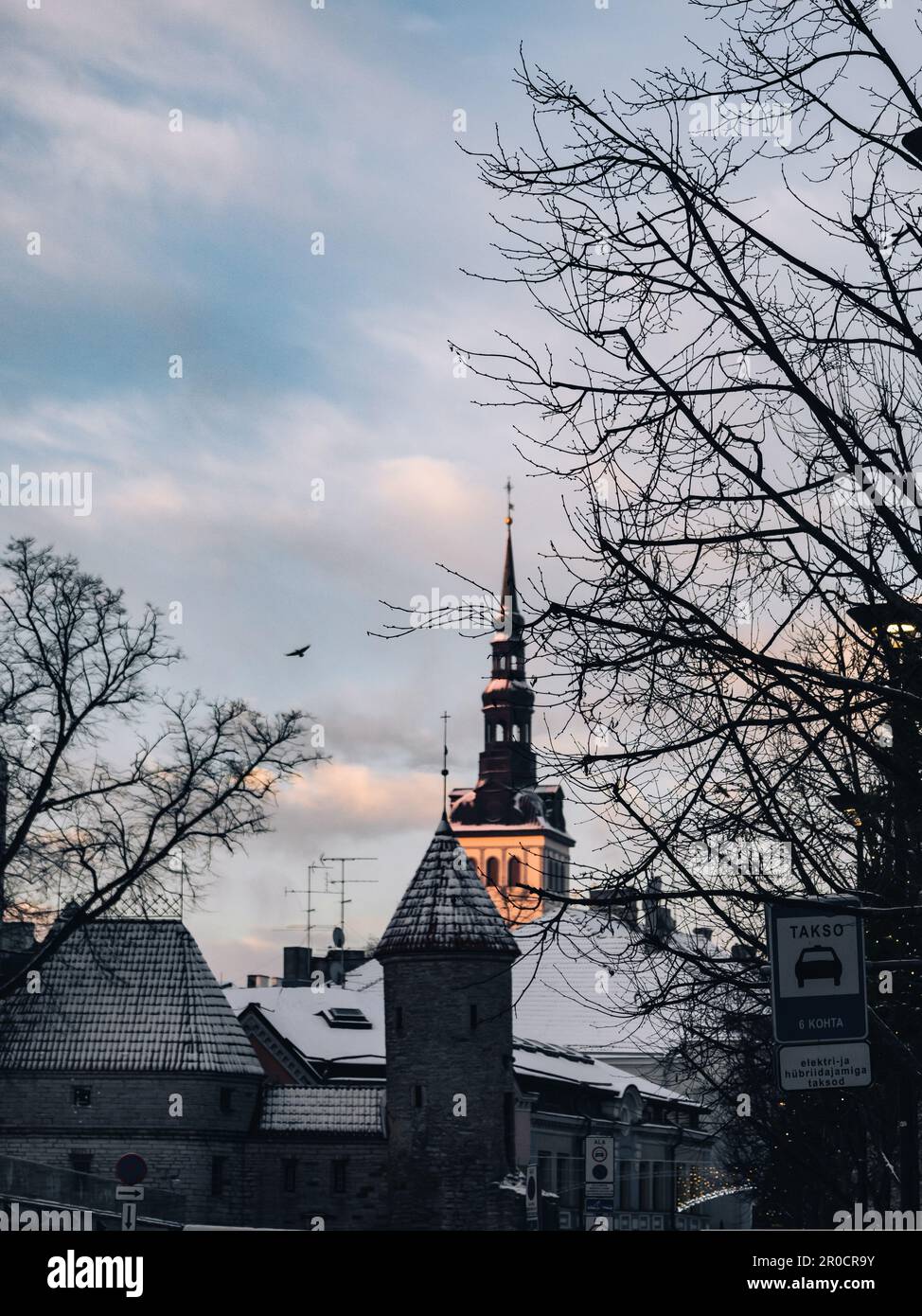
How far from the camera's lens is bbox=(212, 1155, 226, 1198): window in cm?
5362

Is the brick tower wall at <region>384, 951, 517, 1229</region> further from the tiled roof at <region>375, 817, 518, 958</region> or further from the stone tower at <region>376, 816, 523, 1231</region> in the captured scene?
the tiled roof at <region>375, 817, 518, 958</region>

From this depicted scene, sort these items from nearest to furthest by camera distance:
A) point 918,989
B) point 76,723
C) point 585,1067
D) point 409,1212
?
point 918,989 → point 76,723 → point 409,1212 → point 585,1067

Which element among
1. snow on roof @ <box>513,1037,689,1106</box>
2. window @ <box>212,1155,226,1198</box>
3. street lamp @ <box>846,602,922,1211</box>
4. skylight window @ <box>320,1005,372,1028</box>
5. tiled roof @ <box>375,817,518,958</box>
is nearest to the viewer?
street lamp @ <box>846,602,922,1211</box>

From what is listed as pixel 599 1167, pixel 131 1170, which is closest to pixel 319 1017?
pixel 131 1170

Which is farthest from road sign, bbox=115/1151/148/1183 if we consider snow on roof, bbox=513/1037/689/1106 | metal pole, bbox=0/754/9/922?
snow on roof, bbox=513/1037/689/1106

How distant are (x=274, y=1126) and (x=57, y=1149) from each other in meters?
6.30

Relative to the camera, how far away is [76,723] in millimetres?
30594

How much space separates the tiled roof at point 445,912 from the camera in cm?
5431

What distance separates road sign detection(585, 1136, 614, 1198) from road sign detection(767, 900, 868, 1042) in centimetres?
1412

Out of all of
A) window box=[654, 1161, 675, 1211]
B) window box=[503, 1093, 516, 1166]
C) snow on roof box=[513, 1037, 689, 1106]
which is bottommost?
window box=[654, 1161, 675, 1211]
